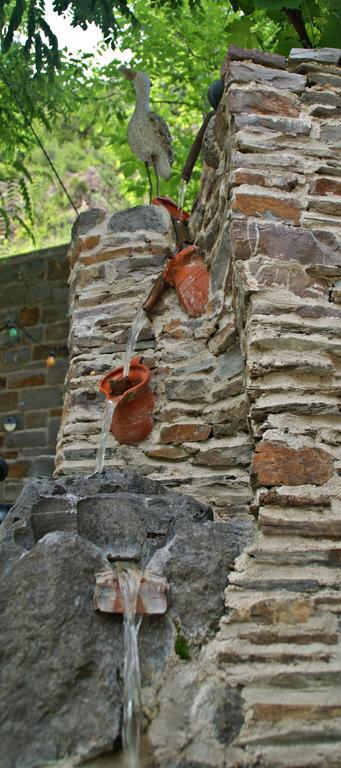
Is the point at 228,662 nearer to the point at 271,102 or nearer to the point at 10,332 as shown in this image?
the point at 271,102

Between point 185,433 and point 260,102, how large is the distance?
1020 mm

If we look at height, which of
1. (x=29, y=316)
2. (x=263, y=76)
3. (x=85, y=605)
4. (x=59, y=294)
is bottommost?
(x=85, y=605)

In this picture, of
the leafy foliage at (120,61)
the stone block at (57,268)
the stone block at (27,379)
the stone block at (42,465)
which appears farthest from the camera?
the stone block at (57,268)

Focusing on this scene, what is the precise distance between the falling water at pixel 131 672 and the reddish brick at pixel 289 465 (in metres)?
0.35

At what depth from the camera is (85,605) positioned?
4.52 ft

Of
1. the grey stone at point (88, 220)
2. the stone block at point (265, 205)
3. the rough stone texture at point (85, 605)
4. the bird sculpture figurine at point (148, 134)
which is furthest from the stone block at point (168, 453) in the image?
the bird sculpture figurine at point (148, 134)

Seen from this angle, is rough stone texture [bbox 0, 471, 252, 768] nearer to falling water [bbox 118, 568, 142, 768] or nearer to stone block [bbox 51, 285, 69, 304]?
falling water [bbox 118, 568, 142, 768]

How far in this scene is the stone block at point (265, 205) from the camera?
186 centimetres

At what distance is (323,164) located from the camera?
1979mm

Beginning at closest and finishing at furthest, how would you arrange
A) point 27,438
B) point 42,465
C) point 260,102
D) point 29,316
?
point 260,102 < point 42,465 < point 27,438 < point 29,316

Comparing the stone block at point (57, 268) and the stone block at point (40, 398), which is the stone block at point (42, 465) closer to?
the stone block at point (40, 398)

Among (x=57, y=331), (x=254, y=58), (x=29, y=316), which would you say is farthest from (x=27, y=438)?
(x=254, y=58)

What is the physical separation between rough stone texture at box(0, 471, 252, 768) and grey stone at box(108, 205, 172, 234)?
4.74 feet

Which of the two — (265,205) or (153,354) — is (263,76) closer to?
(265,205)
